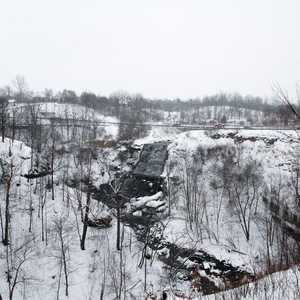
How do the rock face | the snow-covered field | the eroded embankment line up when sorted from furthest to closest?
the rock face
the eroded embankment
the snow-covered field

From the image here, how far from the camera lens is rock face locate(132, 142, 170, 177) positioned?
34344 mm

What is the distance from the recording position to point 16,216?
18.2 meters

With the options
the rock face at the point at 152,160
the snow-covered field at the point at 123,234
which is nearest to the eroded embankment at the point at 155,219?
the rock face at the point at 152,160

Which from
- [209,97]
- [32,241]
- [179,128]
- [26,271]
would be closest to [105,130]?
[179,128]

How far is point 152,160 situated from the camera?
37.2 m

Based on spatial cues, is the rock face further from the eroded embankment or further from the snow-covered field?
the snow-covered field

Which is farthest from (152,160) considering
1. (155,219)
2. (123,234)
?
(123,234)

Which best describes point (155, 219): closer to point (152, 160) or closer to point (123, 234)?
point (123, 234)

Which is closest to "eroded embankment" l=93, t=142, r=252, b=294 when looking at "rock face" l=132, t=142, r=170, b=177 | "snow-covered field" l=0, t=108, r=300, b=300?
"rock face" l=132, t=142, r=170, b=177

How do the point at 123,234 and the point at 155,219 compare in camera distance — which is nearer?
the point at 123,234

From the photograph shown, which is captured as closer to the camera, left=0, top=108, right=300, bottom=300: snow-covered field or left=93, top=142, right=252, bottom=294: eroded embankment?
left=0, top=108, right=300, bottom=300: snow-covered field

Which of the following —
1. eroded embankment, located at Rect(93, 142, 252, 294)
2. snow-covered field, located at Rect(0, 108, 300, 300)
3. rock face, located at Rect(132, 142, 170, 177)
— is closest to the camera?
snow-covered field, located at Rect(0, 108, 300, 300)

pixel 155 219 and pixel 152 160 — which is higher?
pixel 152 160

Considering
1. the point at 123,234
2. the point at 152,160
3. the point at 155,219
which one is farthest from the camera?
the point at 152,160
